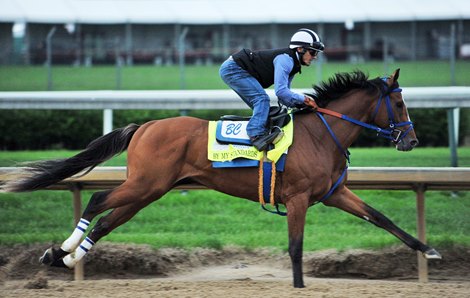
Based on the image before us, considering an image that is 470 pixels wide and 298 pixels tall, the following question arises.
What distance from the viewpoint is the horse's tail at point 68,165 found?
766cm

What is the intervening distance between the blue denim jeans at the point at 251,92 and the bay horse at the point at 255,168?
12.5 inches

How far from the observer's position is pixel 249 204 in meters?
10.3

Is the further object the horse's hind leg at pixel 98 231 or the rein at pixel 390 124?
the rein at pixel 390 124

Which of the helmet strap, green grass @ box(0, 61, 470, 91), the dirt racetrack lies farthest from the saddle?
green grass @ box(0, 61, 470, 91)

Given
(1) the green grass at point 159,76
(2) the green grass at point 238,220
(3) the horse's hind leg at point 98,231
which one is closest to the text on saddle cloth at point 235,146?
(3) the horse's hind leg at point 98,231

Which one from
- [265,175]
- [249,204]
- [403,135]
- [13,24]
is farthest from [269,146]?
[13,24]

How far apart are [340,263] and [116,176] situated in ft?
7.66

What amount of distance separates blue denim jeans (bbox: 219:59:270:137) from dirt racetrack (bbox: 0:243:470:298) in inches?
53.5

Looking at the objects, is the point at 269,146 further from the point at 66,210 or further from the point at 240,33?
the point at 240,33

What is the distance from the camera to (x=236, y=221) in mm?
9898

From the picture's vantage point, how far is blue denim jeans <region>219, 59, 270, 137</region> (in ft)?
24.3

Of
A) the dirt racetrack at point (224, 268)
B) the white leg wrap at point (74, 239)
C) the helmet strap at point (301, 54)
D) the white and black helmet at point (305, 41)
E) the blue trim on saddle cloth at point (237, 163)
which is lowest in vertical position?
the dirt racetrack at point (224, 268)

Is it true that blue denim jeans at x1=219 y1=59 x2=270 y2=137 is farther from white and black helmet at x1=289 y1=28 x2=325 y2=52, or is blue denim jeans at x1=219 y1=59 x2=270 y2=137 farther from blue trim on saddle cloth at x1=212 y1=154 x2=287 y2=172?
white and black helmet at x1=289 y1=28 x2=325 y2=52

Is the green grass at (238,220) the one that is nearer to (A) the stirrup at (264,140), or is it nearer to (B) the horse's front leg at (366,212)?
(B) the horse's front leg at (366,212)
